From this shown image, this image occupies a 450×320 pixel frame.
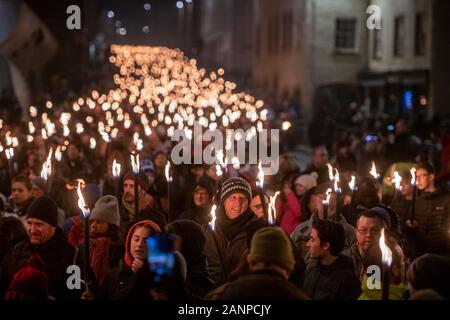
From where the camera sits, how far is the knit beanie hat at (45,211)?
728cm

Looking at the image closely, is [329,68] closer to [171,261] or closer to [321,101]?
[321,101]

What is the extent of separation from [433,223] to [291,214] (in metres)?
1.56

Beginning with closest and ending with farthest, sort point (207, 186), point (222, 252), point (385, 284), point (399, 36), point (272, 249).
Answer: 1. point (385, 284)
2. point (272, 249)
3. point (222, 252)
4. point (207, 186)
5. point (399, 36)

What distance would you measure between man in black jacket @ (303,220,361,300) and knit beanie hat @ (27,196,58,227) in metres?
2.00

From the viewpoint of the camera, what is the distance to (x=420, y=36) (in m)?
33.8

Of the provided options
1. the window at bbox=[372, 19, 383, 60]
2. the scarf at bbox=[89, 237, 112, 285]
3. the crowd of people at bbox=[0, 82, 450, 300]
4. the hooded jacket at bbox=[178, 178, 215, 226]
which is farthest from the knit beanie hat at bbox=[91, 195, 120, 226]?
the window at bbox=[372, 19, 383, 60]

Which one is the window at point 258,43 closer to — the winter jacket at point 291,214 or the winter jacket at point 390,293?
the winter jacket at point 291,214

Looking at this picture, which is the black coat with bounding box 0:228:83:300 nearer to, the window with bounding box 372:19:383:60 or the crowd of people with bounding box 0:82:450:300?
the crowd of people with bounding box 0:82:450:300

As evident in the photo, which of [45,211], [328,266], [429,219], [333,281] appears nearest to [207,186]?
[429,219]

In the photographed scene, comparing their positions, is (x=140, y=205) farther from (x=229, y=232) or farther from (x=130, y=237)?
(x=130, y=237)

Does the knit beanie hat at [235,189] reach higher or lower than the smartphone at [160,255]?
lower

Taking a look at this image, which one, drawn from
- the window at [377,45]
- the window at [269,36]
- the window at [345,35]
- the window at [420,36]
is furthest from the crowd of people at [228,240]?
the window at [269,36]

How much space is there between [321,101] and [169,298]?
1415 inches

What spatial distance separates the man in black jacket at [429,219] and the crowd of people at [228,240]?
0.01 metres
